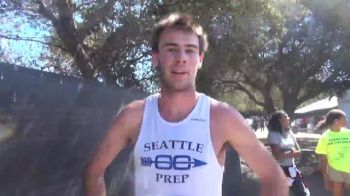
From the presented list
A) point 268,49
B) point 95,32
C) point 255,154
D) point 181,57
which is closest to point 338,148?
point 95,32

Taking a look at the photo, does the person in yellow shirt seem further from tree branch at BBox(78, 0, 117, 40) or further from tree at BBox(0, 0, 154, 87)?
tree branch at BBox(78, 0, 117, 40)

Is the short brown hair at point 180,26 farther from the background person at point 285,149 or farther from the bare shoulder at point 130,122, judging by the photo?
the background person at point 285,149

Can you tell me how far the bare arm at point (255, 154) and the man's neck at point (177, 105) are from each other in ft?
0.45

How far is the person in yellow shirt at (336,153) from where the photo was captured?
320 inches

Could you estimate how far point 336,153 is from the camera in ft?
26.8

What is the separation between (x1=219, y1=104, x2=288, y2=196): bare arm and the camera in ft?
7.42

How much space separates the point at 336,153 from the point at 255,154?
20.5 feet

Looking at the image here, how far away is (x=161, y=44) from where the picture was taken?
93.3 inches

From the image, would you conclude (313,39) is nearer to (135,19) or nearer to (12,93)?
(135,19)

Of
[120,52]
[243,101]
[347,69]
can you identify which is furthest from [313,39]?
[243,101]

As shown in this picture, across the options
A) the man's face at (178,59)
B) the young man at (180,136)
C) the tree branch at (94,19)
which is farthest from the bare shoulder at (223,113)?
the tree branch at (94,19)

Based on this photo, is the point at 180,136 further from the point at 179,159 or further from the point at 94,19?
the point at 94,19

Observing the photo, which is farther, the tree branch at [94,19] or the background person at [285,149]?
the tree branch at [94,19]

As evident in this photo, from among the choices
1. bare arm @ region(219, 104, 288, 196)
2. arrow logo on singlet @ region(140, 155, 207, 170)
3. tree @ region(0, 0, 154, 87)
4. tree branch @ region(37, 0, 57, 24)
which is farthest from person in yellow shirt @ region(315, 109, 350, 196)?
arrow logo on singlet @ region(140, 155, 207, 170)
